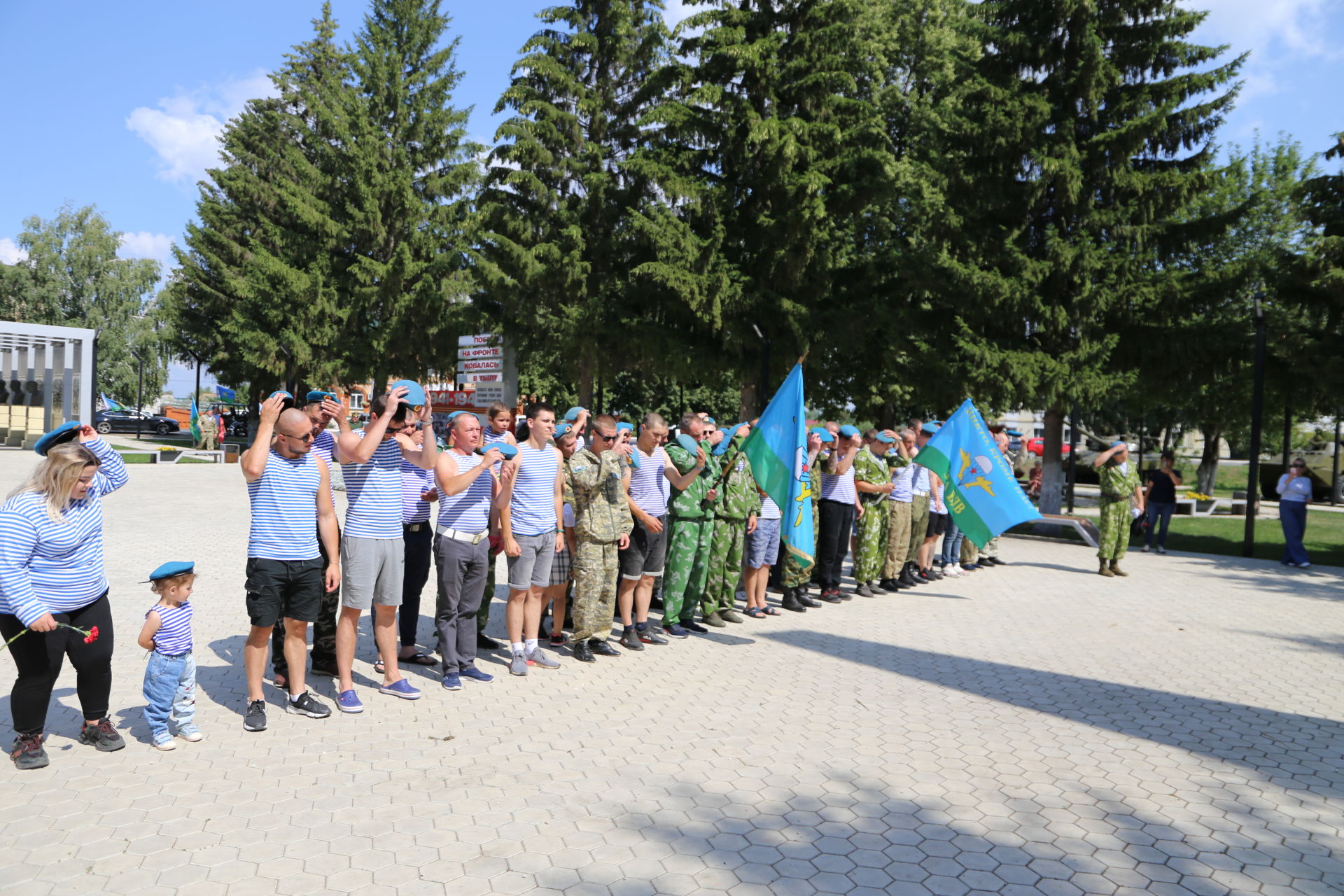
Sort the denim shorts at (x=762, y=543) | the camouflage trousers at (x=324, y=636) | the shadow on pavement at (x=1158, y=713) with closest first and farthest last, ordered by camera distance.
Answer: the shadow on pavement at (x=1158, y=713) < the camouflage trousers at (x=324, y=636) < the denim shorts at (x=762, y=543)

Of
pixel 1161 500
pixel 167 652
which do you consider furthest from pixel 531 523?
pixel 1161 500

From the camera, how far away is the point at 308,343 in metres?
33.4

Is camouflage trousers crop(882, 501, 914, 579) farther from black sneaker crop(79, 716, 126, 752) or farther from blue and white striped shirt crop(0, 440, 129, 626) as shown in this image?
blue and white striped shirt crop(0, 440, 129, 626)

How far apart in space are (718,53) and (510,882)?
68.0ft

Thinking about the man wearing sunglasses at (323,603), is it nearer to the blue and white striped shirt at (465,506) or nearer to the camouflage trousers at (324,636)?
the camouflage trousers at (324,636)

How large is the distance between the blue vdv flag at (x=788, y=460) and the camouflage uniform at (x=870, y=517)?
5.90ft

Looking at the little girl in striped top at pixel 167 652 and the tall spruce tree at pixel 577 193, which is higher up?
the tall spruce tree at pixel 577 193

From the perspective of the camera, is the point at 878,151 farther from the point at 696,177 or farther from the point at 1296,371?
the point at 1296,371

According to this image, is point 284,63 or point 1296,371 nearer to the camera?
point 1296,371

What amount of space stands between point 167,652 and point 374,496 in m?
1.42

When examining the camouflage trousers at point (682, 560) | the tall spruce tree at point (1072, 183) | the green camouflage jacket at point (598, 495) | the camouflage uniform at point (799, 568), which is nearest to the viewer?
the green camouflage jacket at point (598, 495)

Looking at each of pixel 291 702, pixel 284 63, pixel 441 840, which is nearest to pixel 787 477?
pixel 291 702

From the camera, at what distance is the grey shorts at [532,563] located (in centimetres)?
685

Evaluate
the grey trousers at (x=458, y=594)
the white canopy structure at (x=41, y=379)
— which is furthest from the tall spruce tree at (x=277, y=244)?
the grey trousers at (x=458, y=594)
